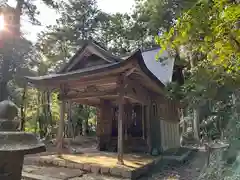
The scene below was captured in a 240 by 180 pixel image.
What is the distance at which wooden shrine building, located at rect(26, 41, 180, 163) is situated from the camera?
6141mm

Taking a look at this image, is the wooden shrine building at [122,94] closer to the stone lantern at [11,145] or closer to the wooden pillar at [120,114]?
the wooden pillar at [120,114]

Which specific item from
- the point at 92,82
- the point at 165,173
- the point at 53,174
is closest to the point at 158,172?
the point at 165,173

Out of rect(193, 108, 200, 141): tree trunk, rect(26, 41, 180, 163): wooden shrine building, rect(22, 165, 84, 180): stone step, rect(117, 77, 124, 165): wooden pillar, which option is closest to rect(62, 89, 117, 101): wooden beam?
rect(26, 41, 180, 163): wooden shrine building

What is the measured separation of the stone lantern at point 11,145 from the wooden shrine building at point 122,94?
3483 millimetres

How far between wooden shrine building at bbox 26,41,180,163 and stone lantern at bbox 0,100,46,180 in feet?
11.4

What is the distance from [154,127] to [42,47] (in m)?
11.5

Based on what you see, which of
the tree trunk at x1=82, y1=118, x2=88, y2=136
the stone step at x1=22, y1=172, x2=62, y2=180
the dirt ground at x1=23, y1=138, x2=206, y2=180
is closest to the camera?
the stone step at x1=22, y1=172, x2=62, y2=180

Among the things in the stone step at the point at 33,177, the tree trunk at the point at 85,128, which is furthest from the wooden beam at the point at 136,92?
the tree trunk at the point at 85,128

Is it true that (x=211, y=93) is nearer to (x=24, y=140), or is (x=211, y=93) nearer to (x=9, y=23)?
(x=24, y=140)

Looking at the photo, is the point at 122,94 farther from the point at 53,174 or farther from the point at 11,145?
the point at 11,145

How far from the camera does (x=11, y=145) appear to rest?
89.4 inches

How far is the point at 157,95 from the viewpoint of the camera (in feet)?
30.6

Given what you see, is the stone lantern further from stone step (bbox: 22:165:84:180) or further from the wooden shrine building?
the wooden shrine building

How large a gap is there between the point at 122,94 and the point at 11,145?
416 centimetres
